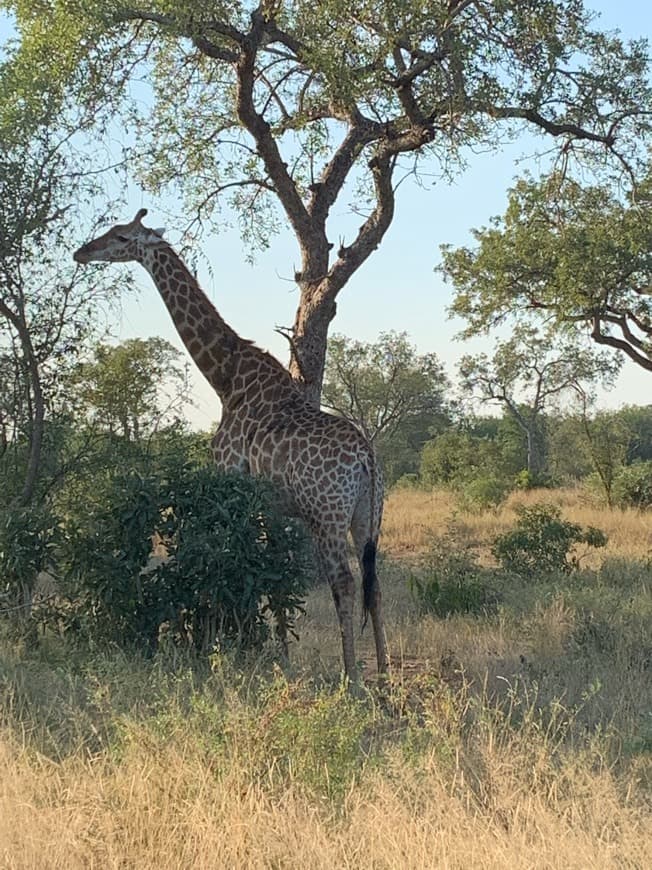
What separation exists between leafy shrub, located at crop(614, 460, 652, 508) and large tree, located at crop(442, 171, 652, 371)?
3.62 m

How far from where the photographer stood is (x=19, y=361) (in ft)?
27.8

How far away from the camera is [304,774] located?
14.0 ft

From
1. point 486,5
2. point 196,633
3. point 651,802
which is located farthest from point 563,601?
point 486,5

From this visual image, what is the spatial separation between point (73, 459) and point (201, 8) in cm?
458

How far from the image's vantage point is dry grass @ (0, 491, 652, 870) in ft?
12.1

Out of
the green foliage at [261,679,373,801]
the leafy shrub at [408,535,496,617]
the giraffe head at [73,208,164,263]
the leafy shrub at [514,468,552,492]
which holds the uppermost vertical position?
the giraffe head at [73,208,164,263]

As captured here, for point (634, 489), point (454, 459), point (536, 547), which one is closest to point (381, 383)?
point (454, 459)

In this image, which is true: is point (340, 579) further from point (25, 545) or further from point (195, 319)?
point (195, 319)

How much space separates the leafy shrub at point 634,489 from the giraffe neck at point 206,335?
14585 millimetres

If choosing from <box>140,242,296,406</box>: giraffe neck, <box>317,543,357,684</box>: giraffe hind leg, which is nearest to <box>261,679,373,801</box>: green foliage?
<box>317,543,357,684</box>: giraffe hind leg

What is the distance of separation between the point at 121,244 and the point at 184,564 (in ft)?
11.3

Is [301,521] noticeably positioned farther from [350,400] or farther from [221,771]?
[350,400]

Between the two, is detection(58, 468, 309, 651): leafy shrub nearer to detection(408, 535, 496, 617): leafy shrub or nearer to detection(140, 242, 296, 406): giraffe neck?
detection(140, 242, 296, 406): giraffe neck

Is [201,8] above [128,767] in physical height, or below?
above
